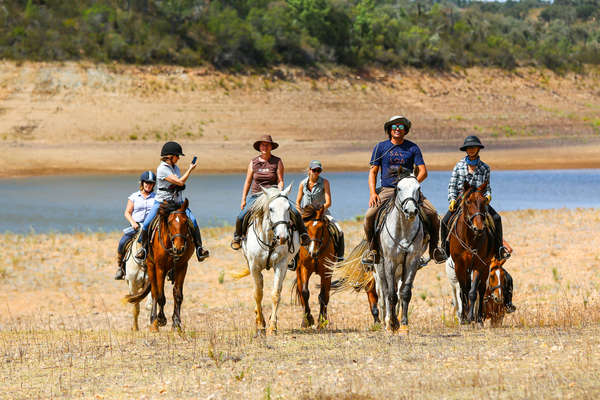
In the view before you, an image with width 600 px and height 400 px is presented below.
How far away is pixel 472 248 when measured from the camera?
39.5ft

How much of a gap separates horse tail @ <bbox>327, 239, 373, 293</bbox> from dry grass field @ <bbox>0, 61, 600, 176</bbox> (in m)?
34.9

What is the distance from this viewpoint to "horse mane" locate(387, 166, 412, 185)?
11.2 m

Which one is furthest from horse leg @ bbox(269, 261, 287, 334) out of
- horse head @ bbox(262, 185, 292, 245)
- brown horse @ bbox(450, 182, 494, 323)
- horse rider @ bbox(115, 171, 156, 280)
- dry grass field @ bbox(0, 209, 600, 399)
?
horse rider @ bbox(115, 171, 156, 280)

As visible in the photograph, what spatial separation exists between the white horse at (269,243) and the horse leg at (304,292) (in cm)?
134

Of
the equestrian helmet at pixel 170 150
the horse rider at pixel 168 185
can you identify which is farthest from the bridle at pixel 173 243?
the equestrian helmet at pixel 170 150

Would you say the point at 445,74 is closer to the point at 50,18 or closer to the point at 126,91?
the point at 126,91

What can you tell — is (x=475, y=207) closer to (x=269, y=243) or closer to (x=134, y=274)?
(x=269, y=243)

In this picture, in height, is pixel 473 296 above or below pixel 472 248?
below

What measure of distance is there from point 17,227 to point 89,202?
7.03m

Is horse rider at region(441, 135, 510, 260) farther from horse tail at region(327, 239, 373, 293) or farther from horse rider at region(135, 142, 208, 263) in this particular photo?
horse rider at region(135, 142, 208, 263)

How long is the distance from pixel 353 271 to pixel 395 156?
8.42 feet

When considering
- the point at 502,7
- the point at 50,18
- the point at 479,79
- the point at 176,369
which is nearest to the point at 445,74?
the point at 479,79

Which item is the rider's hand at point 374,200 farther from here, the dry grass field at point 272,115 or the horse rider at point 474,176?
the dry grass field at point 272,115

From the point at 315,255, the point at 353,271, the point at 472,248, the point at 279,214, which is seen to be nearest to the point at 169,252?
the point at 279,214
